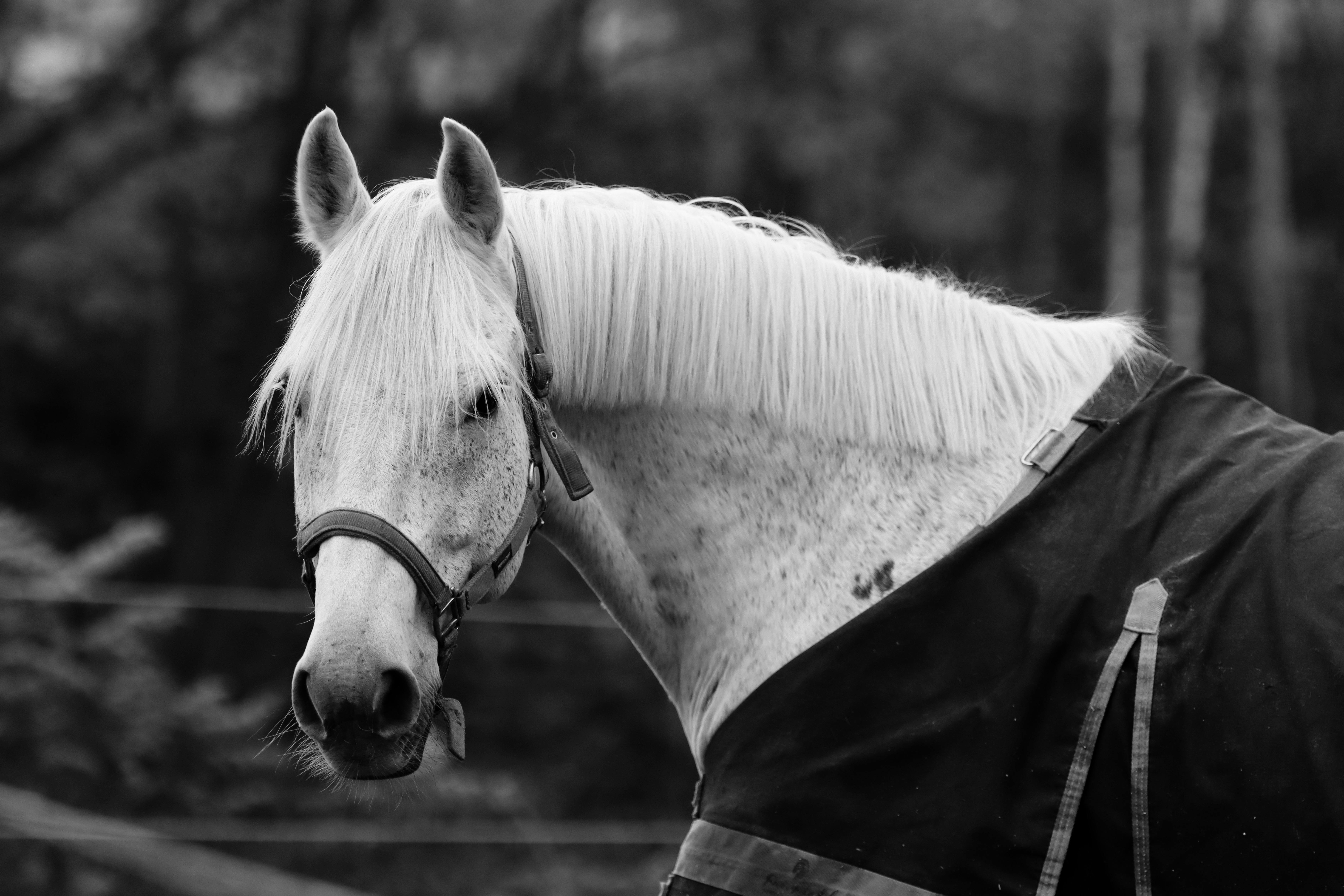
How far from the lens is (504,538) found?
1.99m

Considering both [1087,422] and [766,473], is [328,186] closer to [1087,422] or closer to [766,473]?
[766,473]

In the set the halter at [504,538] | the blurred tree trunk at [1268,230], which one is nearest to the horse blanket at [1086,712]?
the halter at [504,538]

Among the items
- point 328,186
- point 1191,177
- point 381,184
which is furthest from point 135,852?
point 1191,177

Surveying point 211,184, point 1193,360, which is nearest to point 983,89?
point 1193,360

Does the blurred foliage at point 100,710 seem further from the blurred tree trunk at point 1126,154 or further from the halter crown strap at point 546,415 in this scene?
the blurred tree trunk at point 1126,154

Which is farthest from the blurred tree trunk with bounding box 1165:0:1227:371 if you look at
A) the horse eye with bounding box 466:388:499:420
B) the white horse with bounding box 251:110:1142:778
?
the horse eye with bounding box 466:388:499:420

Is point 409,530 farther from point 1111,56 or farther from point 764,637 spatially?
point 1111,56

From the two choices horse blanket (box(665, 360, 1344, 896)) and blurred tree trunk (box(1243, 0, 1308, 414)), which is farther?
blurred tree trunk (box(1243, 0, 1308, 414))

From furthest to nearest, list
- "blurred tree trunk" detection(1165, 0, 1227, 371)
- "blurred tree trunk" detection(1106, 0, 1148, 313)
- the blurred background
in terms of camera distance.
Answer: "blurred tree trunk" detection(1106, 0, 1148, 313)
"blurred tree trunk" detection(1165, 0, 1227, 371)
the blurred background

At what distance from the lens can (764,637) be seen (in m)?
2.06

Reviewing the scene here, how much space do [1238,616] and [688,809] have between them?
23.4 feet

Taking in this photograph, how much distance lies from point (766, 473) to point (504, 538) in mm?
486

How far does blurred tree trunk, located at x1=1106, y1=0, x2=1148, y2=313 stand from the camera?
12.5m

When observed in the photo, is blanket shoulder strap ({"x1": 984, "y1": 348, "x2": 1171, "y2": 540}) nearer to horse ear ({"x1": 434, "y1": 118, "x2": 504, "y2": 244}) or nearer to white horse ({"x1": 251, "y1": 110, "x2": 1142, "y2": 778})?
white horse ({"x1": 251, "y1": 110, "x2": 1142, "y2": 778})
